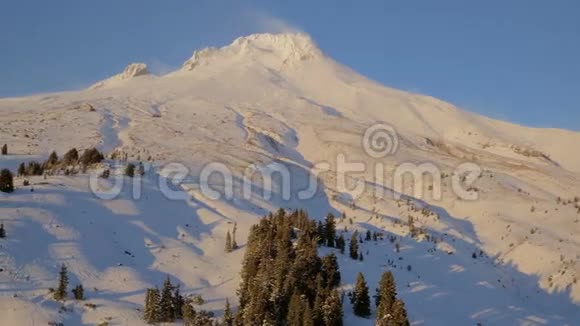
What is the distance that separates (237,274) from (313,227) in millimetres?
3646

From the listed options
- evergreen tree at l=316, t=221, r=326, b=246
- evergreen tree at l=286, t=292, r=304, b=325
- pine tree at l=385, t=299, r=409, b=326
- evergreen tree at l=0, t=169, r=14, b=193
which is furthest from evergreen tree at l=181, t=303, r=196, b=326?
evergreen tree at l=0, t=169, r=14, b=193

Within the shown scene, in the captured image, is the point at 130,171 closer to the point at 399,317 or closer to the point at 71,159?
the point at 71,159

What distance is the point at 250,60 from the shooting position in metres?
90.1

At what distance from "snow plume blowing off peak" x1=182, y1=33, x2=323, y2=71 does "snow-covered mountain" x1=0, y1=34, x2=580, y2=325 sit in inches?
599

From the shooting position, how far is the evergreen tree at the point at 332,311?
19281 millimetres

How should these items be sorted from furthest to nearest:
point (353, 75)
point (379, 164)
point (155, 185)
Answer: point (353, 75)
point (379, 164)
point (155, 185)

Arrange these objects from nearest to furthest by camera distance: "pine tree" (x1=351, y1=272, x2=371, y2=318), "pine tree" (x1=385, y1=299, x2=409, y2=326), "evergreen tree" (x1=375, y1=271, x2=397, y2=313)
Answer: "pine tree" (x1=385, y1=299, x2=409, y2=326)
"evergreen tree" (x1=375, y1=271, x2=397, y2=313)
"pine tree" (x1=351, y1=272, x2=371, y2=318)

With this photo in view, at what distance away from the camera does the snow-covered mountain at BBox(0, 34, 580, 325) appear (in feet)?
74.6

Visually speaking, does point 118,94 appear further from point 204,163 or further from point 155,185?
point 155,185

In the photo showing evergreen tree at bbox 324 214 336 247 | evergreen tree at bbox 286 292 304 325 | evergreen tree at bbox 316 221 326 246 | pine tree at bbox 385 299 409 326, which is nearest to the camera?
pine tree at bbox 385 299 409 326

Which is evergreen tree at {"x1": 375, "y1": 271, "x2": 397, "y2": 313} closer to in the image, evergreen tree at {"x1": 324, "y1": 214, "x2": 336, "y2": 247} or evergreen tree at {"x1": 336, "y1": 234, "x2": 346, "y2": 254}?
evergreen tree at {"x1": 336, "y1": 234, "x2": 346, "y2": 254}

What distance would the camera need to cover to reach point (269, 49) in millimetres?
94688

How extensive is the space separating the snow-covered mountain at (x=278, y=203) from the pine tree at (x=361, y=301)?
1584 millimetres

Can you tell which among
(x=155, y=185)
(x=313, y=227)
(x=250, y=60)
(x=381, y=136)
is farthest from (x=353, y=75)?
(x=313, y=227)
